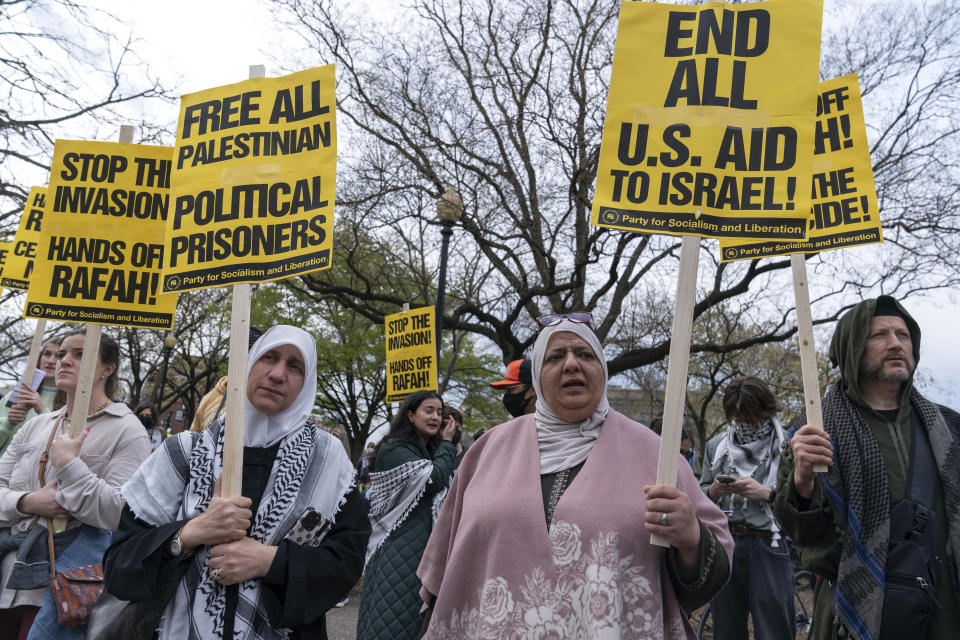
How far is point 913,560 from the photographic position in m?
2.88

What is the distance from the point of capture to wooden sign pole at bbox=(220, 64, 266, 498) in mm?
2471

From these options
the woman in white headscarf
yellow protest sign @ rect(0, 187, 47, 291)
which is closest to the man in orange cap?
the woman in white headscarf

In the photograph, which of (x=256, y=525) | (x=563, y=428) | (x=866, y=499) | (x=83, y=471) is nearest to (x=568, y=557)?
(x=563, y=428)

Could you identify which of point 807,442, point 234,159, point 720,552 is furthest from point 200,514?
point 807,442

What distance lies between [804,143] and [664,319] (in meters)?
15.0

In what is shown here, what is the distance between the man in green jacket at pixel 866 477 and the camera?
2.89 metres

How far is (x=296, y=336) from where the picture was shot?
114 inches

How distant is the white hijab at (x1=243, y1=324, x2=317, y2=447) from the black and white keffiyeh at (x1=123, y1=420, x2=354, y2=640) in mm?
55

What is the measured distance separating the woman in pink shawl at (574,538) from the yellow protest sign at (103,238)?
2.15 metres

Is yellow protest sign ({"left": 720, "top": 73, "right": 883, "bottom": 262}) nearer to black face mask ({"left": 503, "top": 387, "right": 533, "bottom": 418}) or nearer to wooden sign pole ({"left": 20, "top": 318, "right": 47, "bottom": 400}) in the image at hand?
black face mask ({"left": 503, "top": 387, "right": 533, "bottom": 418})

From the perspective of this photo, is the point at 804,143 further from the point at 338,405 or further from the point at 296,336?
the point at 338,405

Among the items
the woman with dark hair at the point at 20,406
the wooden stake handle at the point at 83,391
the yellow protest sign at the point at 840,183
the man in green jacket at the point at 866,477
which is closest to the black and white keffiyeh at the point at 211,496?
the wooden stake handle at the point at 83,391

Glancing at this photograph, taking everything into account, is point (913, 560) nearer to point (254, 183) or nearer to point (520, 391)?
point (520, 391)

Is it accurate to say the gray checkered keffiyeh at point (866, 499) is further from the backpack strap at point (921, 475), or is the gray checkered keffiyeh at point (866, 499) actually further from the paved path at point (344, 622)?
the paved path at point (344, 622)
